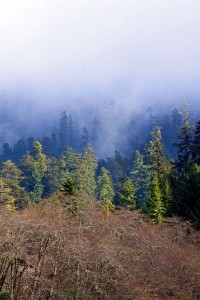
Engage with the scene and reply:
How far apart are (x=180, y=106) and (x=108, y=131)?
30742mm

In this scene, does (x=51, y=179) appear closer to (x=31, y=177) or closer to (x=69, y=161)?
(x=31, y=177)

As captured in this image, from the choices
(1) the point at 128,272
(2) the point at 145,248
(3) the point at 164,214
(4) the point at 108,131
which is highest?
(4) the point at 108,131

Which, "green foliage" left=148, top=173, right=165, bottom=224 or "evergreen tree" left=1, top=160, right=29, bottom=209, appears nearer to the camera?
"green foliage" left=148, top=173, right=165, bottom=224

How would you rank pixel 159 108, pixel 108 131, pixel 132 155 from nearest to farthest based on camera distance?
1. pixel 132 155
2. pixel 108 131
3. pixel 159 108

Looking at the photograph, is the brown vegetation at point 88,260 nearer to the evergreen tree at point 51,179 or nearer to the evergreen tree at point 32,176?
the evergreen tree at point 32,176

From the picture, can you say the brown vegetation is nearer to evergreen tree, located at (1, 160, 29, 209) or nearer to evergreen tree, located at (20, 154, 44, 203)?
evergreen tree, located at (1, 160, 29, 209)

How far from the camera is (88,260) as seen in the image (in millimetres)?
18359

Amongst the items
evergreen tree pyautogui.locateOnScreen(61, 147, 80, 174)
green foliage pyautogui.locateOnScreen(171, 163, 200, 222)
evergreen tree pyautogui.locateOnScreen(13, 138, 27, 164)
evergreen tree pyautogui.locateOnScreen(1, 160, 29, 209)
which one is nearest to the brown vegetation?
green foliage pyautogui.locateOnScreen(171, 163, 200, 222)

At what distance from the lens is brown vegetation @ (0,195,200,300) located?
17.0m

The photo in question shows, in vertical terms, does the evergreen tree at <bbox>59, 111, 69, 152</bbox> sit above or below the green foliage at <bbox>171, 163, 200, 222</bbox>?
above

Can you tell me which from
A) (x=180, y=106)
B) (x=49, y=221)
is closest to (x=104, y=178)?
(x=49, y=221)

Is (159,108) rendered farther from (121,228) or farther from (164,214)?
(121,228)

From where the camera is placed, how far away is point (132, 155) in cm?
9344

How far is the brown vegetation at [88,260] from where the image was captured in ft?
55.8
